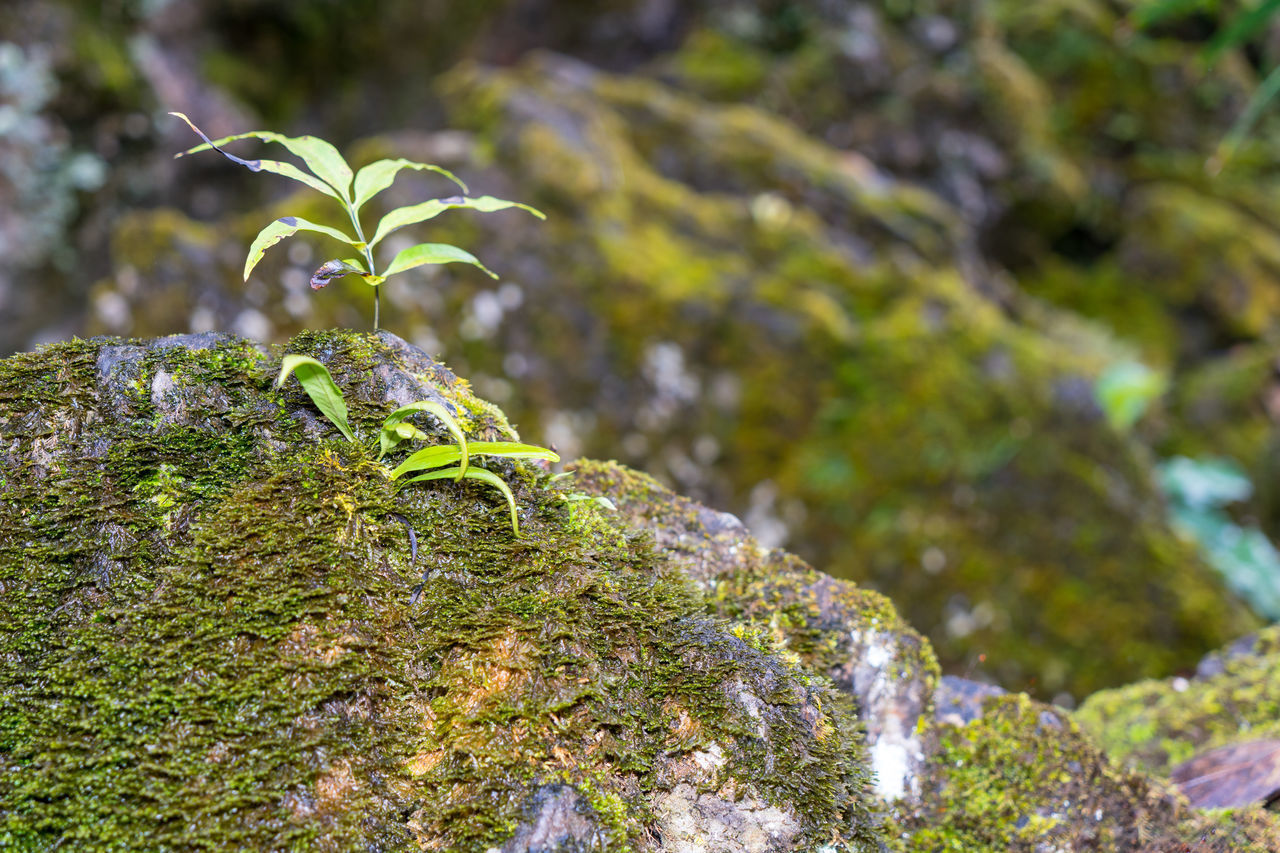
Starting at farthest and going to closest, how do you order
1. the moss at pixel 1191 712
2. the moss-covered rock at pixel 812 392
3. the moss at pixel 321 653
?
the moss-covered rock at pixel 812 392
the moss at pixel 1191 712
the moss at pixel 321 653

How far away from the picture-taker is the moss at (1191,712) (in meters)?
2.57

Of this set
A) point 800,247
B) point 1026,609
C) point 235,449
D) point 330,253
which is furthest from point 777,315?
point 235,449

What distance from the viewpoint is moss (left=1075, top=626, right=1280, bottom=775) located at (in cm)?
257

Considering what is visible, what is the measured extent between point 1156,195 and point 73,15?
11.9 m

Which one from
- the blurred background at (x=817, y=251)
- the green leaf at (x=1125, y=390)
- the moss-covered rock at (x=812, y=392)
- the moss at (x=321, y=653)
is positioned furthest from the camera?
the green leaf at (x=1125, y=390)

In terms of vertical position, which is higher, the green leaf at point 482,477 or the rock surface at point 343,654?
the green leaf at point 482,477

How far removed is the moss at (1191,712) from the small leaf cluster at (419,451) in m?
2.26

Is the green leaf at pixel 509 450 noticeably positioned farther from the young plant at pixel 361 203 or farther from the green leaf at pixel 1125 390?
the green leaf at pixel 1125 390

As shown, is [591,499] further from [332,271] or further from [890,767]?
[890,767]

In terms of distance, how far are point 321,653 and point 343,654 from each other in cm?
4

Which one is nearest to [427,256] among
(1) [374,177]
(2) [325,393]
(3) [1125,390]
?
(1) [374,177]

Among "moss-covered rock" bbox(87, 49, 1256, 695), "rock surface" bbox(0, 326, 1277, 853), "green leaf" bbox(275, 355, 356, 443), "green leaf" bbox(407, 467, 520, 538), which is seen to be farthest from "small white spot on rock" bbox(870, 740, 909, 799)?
"moss-covered rock" bbox(87, 49, 1256, 695)

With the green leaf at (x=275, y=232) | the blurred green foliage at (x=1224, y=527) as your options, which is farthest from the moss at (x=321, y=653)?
the blurred green foliage at (x=1224, y=527)

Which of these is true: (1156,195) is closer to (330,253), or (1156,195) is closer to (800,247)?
(800,247)
